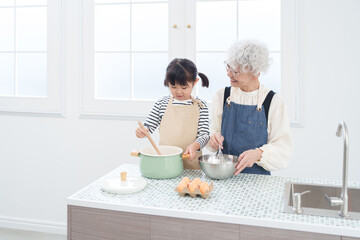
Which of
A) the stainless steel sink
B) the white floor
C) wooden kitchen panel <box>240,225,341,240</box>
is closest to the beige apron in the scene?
the stainless steel sink

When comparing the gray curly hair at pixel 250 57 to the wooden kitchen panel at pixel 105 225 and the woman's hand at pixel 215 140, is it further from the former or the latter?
the wooden kitchen panel at pixel 105 225

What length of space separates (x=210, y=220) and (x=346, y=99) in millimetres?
1824

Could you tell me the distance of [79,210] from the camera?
5.24ft

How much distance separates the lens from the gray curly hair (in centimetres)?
192

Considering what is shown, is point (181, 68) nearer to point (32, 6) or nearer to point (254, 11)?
point (254, 11)

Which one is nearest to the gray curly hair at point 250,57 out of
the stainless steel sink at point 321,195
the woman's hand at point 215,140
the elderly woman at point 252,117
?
Result: the elderly woman at point 252,117

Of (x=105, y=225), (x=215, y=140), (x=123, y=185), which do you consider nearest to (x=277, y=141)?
(x=215, y=140)

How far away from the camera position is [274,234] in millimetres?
1377

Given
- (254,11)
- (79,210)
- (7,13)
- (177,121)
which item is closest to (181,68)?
(177,121)

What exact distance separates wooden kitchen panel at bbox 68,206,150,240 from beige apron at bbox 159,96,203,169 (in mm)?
737

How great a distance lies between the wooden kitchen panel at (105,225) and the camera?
5.02 feet

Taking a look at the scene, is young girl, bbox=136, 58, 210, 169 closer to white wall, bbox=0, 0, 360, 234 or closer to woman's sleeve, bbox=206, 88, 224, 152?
woman's sleeve, bbox=206, 88, 224, 152

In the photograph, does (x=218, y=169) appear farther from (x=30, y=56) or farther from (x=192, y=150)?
(x=30, y=56)

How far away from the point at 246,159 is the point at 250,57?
0.52m
